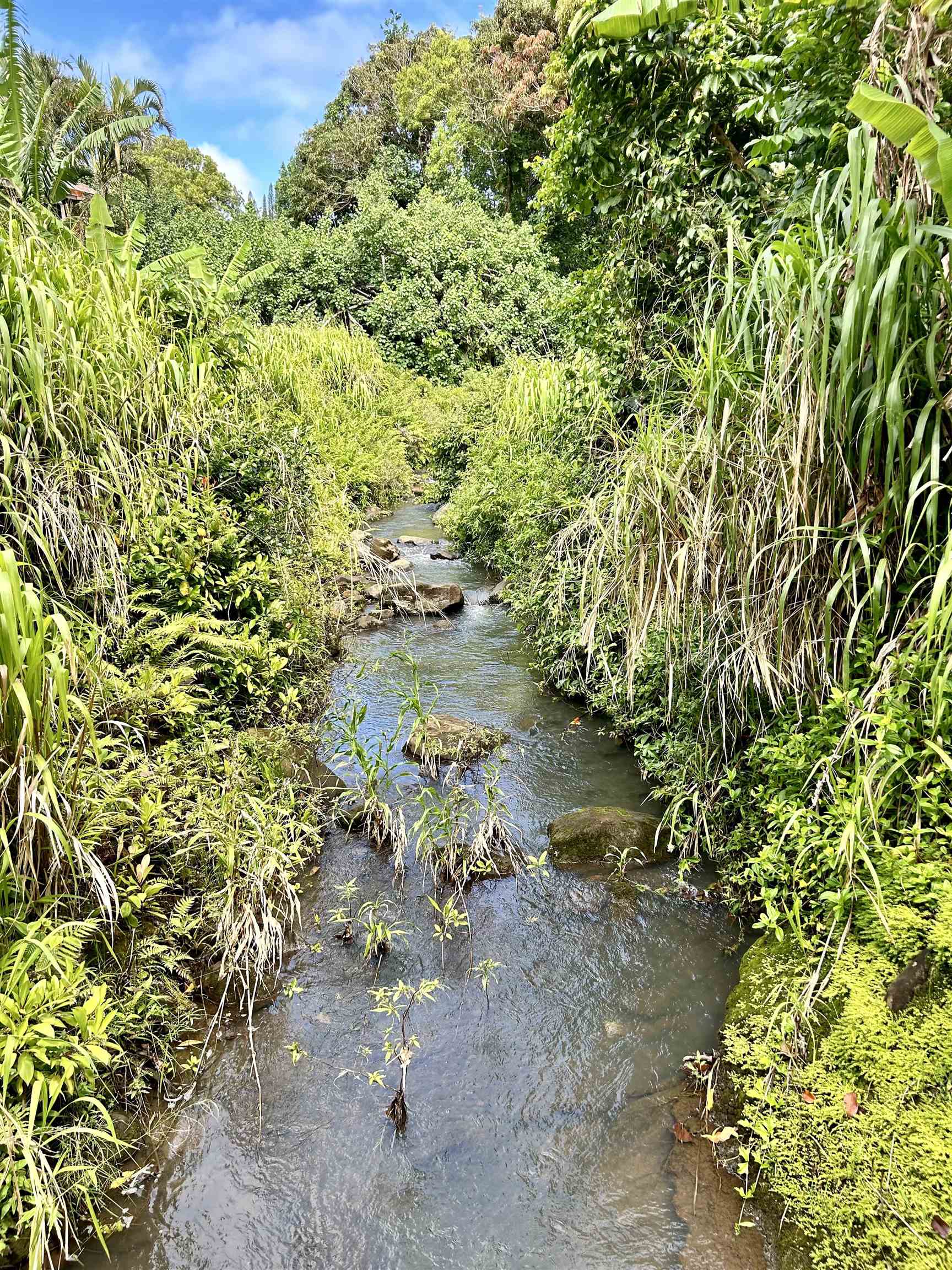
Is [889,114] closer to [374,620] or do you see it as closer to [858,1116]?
[858,1116]

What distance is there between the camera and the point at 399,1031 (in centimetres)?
330

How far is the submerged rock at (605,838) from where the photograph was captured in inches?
167

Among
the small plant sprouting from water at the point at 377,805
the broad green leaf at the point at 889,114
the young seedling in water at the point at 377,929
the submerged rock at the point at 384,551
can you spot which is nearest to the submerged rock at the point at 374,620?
the submerged rock at the point at 384,551

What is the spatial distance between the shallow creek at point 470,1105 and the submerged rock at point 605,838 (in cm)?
13

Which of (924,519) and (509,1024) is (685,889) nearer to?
(509,1024)

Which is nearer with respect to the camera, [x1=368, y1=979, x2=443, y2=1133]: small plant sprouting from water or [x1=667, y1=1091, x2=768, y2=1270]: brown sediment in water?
[x1=667, y1=1091, x2=768, y2=1270]: brown sediment in water

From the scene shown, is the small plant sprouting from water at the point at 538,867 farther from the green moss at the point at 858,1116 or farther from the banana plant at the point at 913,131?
the banana plant at the point at 913,131

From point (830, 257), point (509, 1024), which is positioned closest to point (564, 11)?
point (830, 257)

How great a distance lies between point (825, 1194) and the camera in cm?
225

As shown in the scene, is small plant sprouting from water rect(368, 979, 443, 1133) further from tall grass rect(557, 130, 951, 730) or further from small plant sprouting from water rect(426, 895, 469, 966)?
tall grass rect(557, 130, 951, 730)

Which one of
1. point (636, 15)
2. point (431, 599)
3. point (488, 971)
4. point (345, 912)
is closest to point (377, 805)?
point (345, 912)

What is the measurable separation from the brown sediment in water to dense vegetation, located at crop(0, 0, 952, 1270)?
3.5 inches

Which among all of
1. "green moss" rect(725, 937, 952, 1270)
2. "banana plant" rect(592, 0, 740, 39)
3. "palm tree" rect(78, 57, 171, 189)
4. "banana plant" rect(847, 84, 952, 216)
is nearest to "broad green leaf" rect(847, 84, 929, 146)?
"banana plant" rect(847, 84, 952, 216)

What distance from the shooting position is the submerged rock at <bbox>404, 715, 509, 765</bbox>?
17.0 feet
